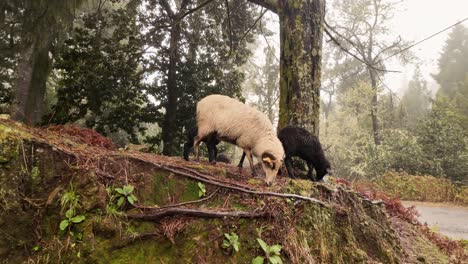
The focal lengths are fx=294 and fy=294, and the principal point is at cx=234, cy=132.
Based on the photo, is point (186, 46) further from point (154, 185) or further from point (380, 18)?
point (380, 18)

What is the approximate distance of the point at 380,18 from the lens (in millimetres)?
29172

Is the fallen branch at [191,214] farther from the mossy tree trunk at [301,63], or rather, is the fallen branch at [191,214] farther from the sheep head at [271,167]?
the mossy tree trunk at [301,63]

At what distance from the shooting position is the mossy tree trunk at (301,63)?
20.2 feet

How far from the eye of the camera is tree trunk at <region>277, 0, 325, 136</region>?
6168 mm

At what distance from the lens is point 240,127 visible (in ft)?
15.9

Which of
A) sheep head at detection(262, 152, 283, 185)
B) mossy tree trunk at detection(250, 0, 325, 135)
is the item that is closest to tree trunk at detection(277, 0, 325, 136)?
mossy tree trunk at detection(250, 0, 325, 135)

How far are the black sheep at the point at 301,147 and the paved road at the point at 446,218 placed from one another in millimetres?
4876

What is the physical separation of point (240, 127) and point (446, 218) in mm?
11998

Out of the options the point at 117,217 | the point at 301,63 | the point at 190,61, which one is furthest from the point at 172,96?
the point at 117,217

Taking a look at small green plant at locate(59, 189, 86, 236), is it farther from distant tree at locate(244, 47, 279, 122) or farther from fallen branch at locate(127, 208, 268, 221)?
distant tree at locate(244, 47, 279, 122)

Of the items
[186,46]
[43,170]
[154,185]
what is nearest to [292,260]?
[154,185]

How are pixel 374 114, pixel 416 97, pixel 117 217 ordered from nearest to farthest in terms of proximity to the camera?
pixel 117 217 → pixel 374 114 → pixel 416 97

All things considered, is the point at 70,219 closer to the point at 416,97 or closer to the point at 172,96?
the point at 172,96

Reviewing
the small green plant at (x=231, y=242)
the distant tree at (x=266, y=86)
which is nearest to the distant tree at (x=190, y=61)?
the small green plant at (x=231, y=242)
